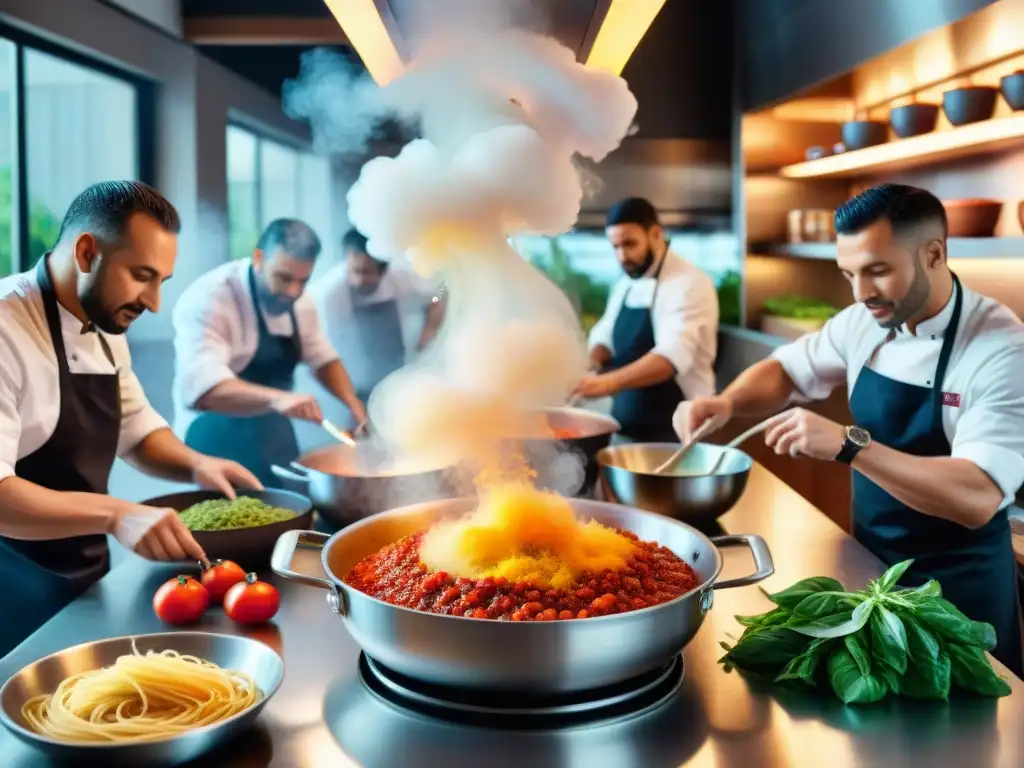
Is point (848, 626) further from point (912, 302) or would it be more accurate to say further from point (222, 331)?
point (222, 331)

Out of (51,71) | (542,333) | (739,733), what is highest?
(51,71)

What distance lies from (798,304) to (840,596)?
3.86 meters

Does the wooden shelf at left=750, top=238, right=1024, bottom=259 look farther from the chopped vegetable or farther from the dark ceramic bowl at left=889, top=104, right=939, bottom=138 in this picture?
the chopped vegetable

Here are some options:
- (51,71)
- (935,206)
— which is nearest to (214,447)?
(51,71)

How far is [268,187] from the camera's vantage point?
6145 mm

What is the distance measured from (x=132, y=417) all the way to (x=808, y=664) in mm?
1717

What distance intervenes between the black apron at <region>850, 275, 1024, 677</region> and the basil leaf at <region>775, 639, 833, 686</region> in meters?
0.80

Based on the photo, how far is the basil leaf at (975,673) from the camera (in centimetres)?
126

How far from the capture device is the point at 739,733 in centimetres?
120

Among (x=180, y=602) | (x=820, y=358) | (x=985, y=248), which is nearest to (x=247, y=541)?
(x=180, y=602)

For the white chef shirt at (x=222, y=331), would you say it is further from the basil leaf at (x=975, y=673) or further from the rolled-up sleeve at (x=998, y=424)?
the basil leaf at (x=975, y=673)

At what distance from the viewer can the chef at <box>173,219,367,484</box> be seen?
10.7ft

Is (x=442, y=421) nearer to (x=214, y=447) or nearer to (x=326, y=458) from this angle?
(x=326, y=458)

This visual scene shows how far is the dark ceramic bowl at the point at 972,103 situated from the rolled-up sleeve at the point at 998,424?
4.67ft
